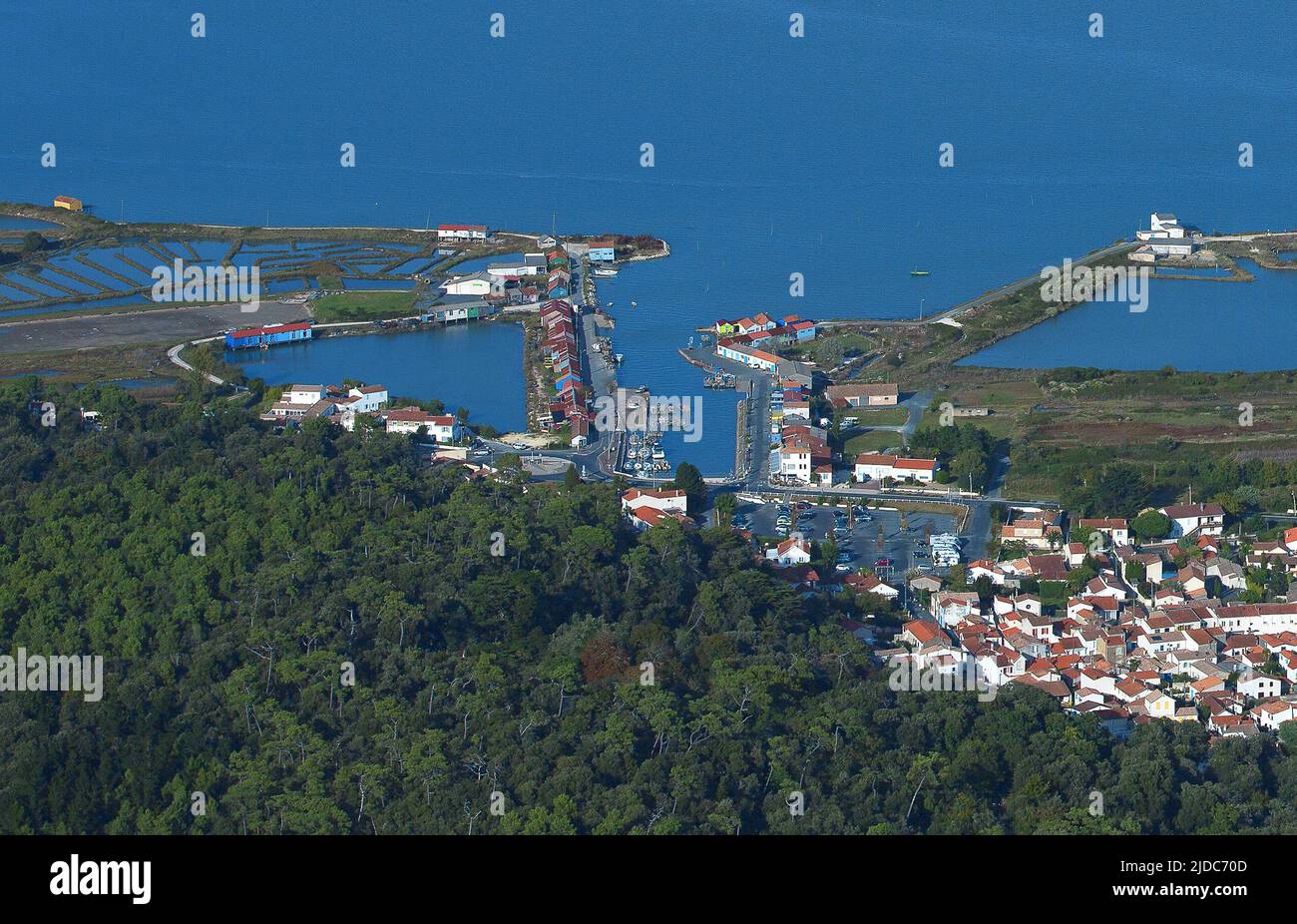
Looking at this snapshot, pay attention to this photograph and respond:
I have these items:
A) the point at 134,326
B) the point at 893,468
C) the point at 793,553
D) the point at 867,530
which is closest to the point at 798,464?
the point at 893,468

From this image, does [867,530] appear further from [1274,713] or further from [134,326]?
[134,326]

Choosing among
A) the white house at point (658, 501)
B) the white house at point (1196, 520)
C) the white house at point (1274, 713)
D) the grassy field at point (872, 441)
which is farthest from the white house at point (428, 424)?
the white house at point (1274, 713)

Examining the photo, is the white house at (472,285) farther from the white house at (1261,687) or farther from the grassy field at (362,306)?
the white house at (1261,687)

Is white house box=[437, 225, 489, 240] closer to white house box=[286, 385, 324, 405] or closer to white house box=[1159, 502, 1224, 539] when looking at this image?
white house box=[286, 385, 324, 405]

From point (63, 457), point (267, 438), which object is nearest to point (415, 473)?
point (267, 438)
